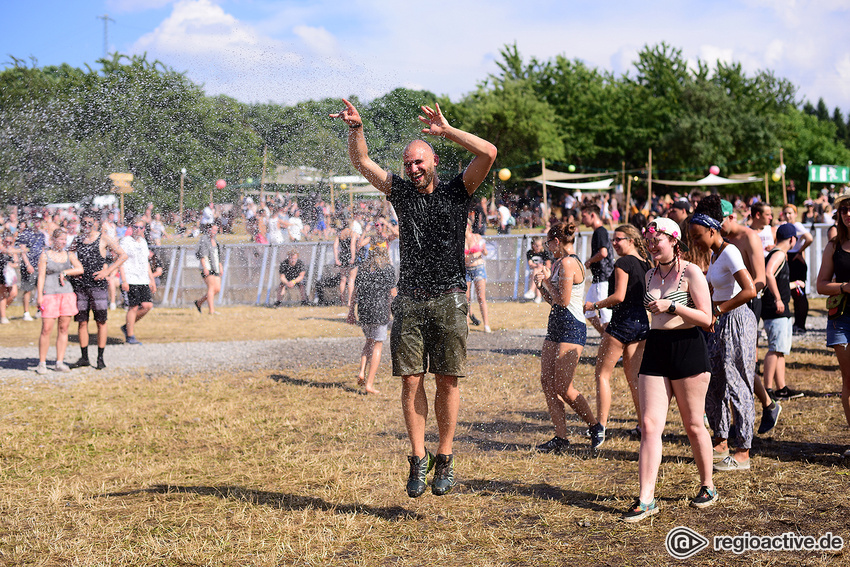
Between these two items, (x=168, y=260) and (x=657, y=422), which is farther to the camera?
(x=168, y=260)

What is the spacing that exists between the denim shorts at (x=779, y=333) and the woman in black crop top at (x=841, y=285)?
190cm

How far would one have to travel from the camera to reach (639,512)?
4.24 metres

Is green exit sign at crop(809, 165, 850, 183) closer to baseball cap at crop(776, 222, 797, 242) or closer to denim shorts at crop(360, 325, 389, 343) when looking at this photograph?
baseball cap at crop(776, 222, 797, 242)

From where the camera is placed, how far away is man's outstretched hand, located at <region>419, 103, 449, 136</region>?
3984mm

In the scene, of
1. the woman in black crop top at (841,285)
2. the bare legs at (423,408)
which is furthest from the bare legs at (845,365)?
the bare legs at (423,408)

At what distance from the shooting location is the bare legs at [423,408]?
422 cm

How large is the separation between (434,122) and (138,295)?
942cm

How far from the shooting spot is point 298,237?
1781cm

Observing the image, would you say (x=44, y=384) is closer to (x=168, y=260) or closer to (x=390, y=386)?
(x=390, y=386)

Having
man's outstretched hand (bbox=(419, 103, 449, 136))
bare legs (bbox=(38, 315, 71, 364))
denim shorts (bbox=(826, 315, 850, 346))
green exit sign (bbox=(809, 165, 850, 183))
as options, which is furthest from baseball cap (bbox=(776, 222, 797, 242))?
green exit sign (bbox=(809, 165, 850, 183))

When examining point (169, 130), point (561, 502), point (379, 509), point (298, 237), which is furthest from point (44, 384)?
point (298, 237)

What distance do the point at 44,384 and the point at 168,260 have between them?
10496 millimetres

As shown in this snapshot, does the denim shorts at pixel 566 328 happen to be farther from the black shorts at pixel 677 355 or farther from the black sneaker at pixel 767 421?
the black sneaker at pixel 767 421

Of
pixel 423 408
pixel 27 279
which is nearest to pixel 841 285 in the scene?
pixel 423 408
